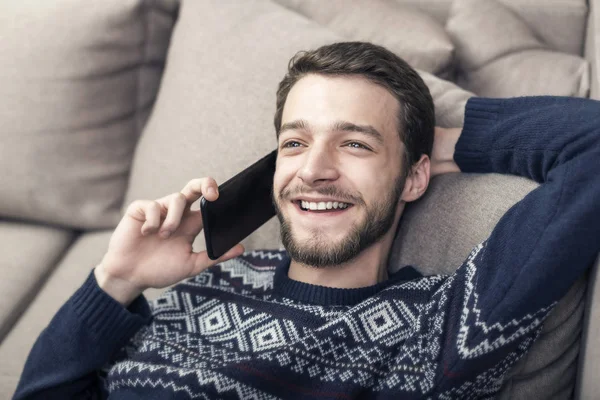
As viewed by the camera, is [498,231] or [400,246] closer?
[498,231]

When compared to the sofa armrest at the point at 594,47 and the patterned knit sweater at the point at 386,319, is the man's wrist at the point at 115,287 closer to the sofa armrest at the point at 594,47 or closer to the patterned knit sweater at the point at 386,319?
the patterned knit sweater at the point at 386,319

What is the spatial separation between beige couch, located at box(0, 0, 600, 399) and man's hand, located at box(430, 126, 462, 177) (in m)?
0.04

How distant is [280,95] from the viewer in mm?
1237

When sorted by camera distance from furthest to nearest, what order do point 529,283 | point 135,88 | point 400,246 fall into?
point 135,88
point 400,246
point 529,283

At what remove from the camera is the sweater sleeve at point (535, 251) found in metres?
0.85

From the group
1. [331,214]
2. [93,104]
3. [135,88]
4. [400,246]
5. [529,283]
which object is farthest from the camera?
[135,88]

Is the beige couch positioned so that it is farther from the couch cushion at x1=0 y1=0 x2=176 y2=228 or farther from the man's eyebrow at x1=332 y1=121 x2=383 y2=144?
the man's eyebrow at x1=332 y1=121 x2=383 y2=144

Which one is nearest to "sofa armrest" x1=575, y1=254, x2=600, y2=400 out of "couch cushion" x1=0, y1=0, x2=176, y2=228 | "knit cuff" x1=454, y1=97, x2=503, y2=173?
"knit cuff" x1=454, y1=97, x2=503, y2=173

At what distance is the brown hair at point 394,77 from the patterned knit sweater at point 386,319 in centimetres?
9

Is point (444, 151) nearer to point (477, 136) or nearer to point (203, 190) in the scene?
point (477, 136)

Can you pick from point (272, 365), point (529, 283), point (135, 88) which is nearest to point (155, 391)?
point (272, 365)

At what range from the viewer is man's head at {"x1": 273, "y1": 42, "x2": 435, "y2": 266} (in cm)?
105

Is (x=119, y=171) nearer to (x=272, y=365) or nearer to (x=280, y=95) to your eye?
(x=280, y=95)

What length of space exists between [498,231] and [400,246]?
0.29 m
